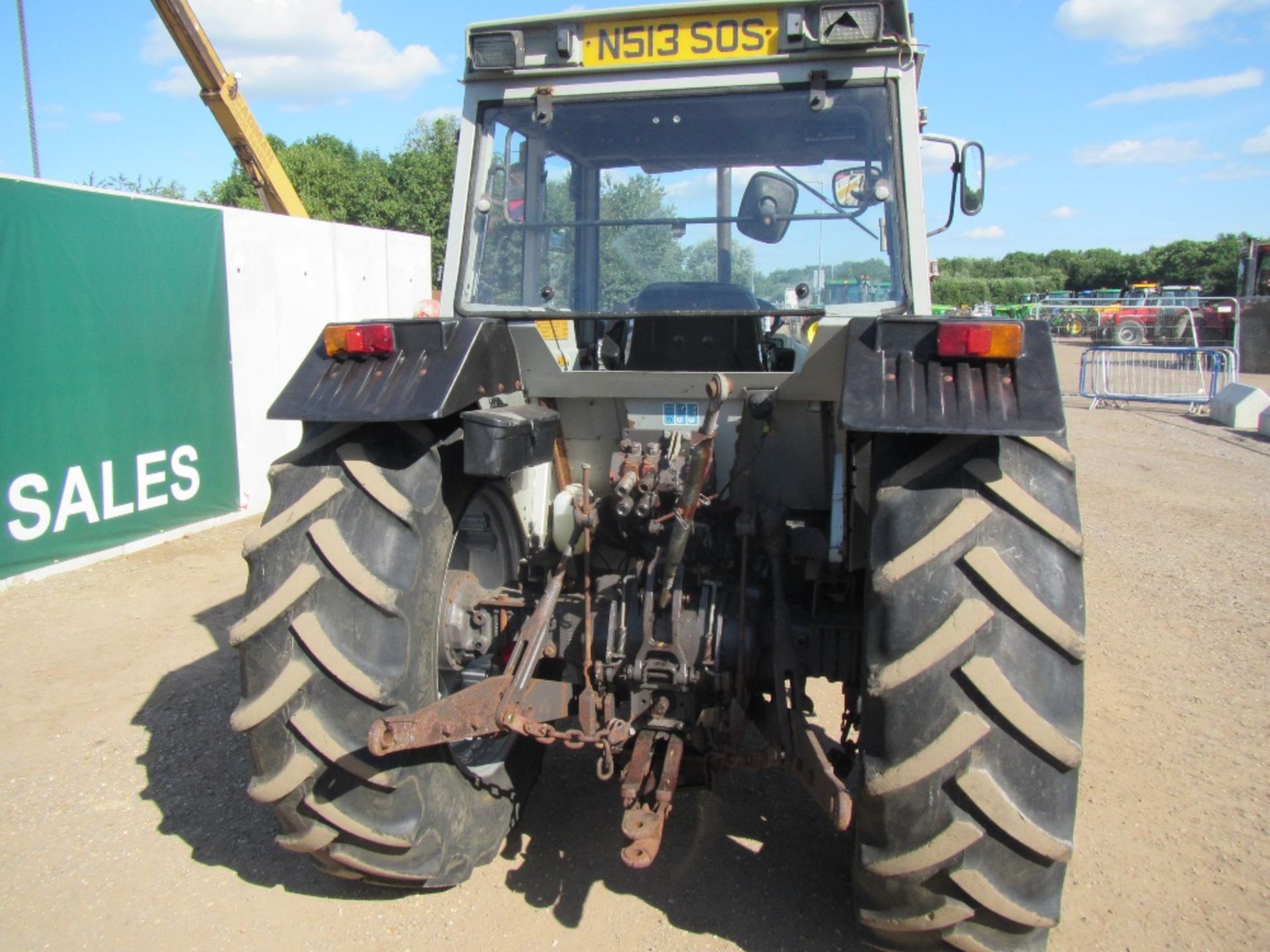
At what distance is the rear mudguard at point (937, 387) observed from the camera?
205 cm

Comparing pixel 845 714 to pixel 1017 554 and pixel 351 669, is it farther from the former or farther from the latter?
pixel 351 669

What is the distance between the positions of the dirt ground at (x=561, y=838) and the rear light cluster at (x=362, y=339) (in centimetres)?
165

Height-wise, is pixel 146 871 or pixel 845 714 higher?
pixel 845 714

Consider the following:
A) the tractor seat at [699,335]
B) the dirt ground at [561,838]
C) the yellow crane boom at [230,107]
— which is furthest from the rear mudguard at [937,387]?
the yellow crane boom at [230,107]

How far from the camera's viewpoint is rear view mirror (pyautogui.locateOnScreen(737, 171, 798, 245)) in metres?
3.22

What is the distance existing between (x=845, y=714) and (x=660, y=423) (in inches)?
42.0

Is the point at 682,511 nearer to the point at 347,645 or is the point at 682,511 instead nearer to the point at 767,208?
the point at 347,645

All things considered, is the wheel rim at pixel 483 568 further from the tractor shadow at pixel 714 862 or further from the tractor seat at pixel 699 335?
the tractor seat at pixel 699 335

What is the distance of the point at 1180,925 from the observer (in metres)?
2.69

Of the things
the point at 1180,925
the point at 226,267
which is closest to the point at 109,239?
the point at 226,267

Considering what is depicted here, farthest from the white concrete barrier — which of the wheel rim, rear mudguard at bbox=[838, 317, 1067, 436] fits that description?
the wheel rim

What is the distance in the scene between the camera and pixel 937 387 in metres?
2.15

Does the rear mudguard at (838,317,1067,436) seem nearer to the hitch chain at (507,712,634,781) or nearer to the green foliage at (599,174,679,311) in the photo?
the hitch chain at (507,712,634,781)

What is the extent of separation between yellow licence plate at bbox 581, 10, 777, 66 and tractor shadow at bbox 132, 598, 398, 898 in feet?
9.22
